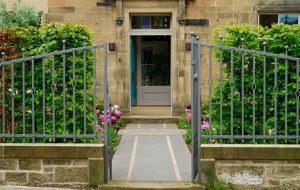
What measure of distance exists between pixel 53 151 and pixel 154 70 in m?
10.7

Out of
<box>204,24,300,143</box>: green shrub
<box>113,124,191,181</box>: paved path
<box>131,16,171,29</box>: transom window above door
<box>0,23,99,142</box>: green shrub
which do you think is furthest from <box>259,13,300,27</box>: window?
<box>0,23,99,142</box>: green shrub

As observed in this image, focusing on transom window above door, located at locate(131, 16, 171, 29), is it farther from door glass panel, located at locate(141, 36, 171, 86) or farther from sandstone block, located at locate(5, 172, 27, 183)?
sandstone block, located at locate(5, 172, 27, 183)

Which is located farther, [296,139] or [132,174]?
[132,174]

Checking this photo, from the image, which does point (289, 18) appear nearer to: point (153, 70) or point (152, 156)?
point (153, 70)

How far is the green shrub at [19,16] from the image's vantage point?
14508 mm

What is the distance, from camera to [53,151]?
7.28 meters

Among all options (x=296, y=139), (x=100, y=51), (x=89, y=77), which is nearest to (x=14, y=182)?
(x=89, y=77)

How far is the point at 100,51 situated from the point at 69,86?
7160 millimetres

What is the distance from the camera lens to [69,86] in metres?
7.93

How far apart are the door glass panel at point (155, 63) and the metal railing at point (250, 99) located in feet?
32.5

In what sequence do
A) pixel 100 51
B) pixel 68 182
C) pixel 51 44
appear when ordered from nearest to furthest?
1. pixel 68 182
2. pixel 51 44
3. pixel 100 51

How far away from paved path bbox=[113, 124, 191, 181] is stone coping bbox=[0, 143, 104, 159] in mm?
831

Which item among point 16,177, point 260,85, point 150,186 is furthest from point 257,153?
point 16,177

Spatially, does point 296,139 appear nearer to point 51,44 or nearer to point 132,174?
point 132,174
